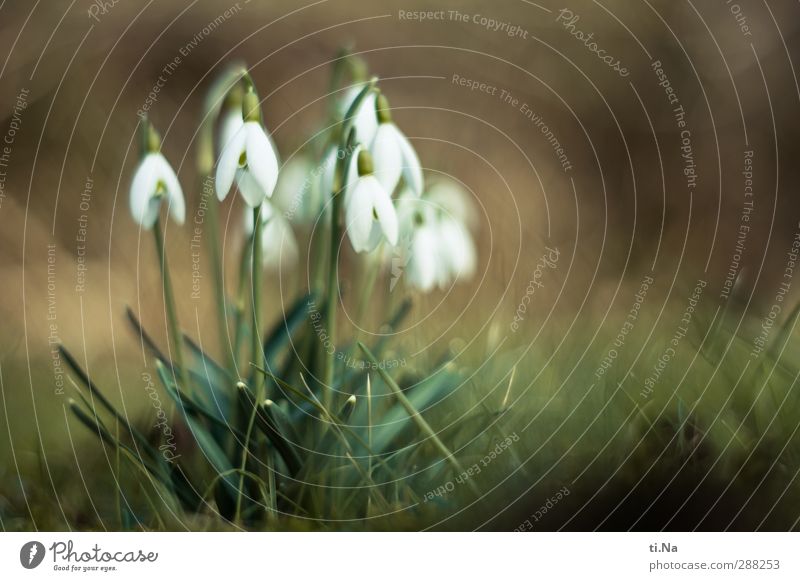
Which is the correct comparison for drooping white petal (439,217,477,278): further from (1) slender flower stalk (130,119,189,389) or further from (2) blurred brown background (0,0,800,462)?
(1) slender flower stalk (130,119,189,389)

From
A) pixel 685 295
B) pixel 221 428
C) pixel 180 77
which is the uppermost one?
pixel 180 77

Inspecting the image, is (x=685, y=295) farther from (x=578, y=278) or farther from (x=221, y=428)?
(x=221, y=428)

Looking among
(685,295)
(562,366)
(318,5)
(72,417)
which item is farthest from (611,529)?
(318,5)

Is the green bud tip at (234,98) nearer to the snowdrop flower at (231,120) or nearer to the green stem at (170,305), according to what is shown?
the snowdrop flower at (231,120)

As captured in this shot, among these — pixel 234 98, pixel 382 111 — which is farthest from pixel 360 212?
pixel 234 98
